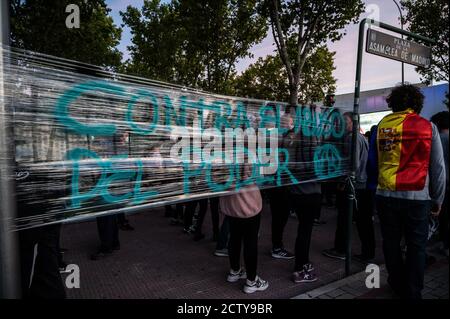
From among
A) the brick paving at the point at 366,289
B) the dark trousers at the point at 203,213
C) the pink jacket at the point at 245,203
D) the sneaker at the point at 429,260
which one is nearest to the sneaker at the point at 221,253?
the dark trousers at the point at 203,213

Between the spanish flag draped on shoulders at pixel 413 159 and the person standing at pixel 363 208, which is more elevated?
the spanish flag draped on shoulders at pixel 413 159

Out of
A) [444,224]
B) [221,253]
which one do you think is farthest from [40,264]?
[444,224]

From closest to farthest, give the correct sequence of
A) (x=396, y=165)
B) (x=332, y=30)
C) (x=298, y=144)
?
1. (x=396, y=165)
2. (x=298, y=144)
3. (x=332, y=30)

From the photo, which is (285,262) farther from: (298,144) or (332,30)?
(332,30)

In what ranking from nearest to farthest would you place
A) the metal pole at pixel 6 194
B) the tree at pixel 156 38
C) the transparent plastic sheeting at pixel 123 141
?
the metal pole at pixel 6 194 → the transparent plastic sheeting at pixel 123 141 → the tree at pixel 156 38

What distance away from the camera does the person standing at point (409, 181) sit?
2.67 m

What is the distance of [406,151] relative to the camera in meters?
2.71

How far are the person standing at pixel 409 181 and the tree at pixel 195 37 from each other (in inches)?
307

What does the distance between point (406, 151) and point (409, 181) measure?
0.26m

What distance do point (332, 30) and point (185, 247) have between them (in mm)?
8021

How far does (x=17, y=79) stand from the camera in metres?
1.79

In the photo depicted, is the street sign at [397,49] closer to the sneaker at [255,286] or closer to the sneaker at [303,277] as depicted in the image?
the sneaker at [303,277]

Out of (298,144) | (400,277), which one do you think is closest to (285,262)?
(400,277)

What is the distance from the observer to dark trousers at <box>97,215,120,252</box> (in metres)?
4.04
